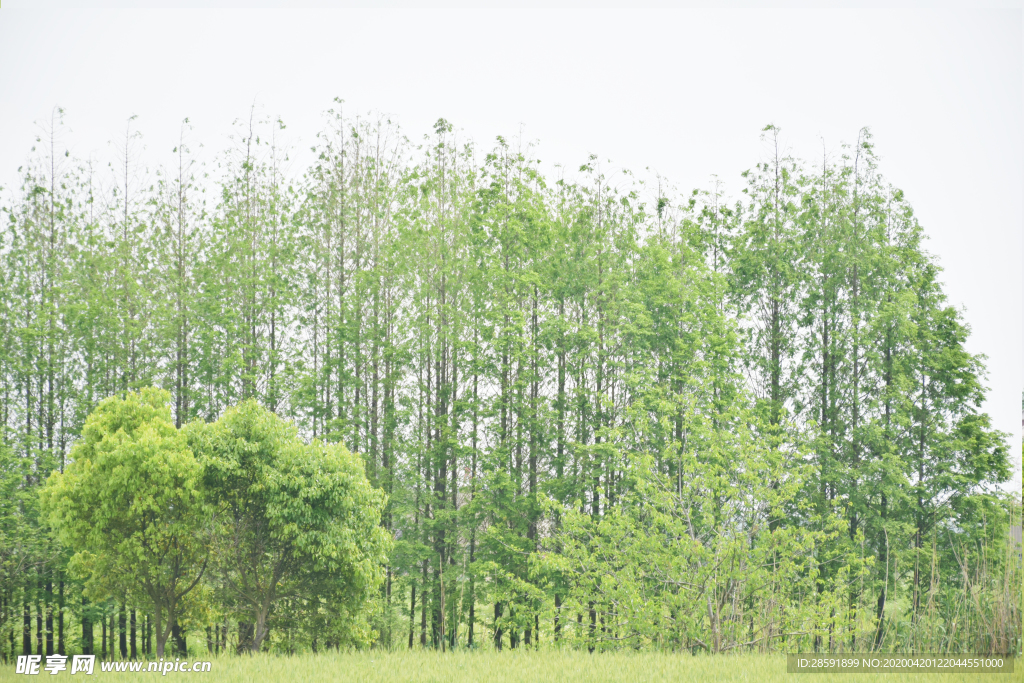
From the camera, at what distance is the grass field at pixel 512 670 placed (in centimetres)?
753

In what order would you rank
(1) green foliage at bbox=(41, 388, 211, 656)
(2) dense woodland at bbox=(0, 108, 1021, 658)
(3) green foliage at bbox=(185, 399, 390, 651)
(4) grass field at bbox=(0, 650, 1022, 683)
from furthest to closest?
1. (2) dense woodland at bbox=(0, 108, 1021, 658)
2. (3) green foliage at bbox=(185, 399, 390, 651)
3. (1) green foliage at bbox=(41, 388, 211, 656)
4. (4) grass field at bbox=(0, 650, 1022, 683)

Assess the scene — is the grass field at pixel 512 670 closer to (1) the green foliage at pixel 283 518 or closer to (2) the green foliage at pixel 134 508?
(1) the green foliage at pixel 283 518

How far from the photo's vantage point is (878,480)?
19.4 meters

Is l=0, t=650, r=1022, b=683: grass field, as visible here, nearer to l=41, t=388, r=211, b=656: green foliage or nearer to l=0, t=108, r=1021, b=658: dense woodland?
l=41, t=388, r=211, b=656: green foliage

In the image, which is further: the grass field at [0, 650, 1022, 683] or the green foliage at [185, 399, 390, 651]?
the green foliage at [185, 399, 390, 651]

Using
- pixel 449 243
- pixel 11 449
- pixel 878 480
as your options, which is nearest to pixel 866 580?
pixel 878 480

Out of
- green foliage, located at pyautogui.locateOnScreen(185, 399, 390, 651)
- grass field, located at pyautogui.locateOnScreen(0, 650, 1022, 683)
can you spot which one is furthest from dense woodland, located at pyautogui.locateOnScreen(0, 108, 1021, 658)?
grass field, located at pyautogui.locateOnScreen(0, 650, 1022, 683)

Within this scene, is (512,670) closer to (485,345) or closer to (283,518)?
(283,518)

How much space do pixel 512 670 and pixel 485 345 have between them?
43.8ft

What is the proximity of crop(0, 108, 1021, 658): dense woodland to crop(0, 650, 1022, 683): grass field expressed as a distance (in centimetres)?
870

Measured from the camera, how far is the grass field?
753 cm

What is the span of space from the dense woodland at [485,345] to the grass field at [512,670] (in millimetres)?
8697

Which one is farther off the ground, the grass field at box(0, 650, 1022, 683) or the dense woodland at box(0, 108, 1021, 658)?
the dense woodland at box(0, 108, 1021, 658)

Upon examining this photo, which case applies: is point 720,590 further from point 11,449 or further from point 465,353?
point 11,449
